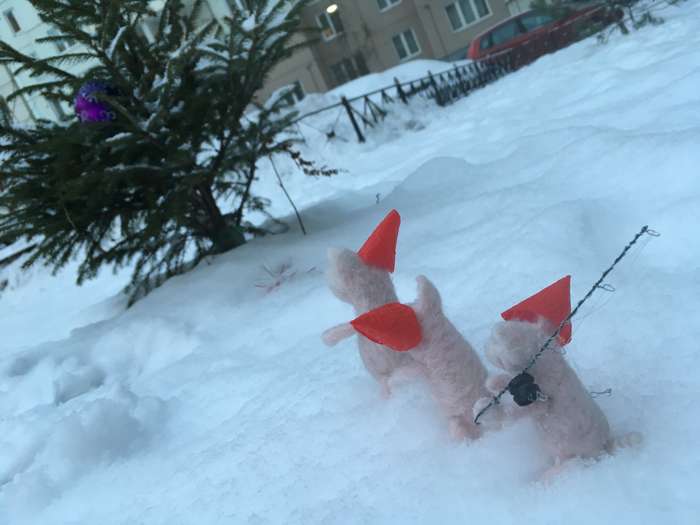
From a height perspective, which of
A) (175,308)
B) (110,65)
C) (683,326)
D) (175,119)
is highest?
(110,65)

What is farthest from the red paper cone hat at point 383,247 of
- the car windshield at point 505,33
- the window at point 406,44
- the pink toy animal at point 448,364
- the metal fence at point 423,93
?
the window at point 406,44

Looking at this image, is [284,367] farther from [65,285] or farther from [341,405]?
[65,285]

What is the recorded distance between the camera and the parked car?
431 inches

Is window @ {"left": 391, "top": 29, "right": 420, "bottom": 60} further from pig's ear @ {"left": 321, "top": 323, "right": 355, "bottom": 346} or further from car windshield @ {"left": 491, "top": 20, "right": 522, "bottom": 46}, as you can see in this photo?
pig's ear @ {"left": 321, "top": 323, "right": 355, "bottom": 346}

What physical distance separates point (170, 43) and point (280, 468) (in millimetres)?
2946

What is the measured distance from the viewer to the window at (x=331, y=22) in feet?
74.6

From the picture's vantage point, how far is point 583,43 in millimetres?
9438

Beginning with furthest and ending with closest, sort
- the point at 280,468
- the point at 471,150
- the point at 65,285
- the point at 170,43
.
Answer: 1. the point at 65,285
2. the point at 471,150
3. the point at 170,43
4. the point at 280,468

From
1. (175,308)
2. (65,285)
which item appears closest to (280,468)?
(175,308)

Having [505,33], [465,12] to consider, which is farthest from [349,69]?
[505,33]

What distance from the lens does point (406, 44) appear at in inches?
953

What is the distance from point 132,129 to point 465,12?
2338cm

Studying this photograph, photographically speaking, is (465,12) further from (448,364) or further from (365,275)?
(448,364)

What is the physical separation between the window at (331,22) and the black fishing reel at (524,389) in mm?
23368
